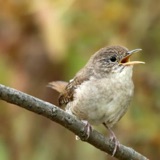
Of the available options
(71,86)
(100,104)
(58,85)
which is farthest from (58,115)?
(58,85)

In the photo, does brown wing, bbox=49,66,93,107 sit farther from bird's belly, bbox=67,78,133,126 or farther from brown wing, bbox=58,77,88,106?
bird's belly, bbox=67,78,133,126

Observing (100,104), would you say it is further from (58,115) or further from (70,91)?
(58,115)

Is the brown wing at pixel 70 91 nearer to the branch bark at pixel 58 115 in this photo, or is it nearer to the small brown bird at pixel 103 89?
the small brown bird at pixel 103 89

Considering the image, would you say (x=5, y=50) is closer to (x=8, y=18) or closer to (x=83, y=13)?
(x=8, y=18)

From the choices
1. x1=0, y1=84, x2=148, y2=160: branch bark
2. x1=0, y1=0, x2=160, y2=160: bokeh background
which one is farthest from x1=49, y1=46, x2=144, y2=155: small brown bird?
x1=0, y1=84, x2=148, y2=160: branch bark

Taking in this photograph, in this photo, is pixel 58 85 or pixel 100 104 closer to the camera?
pixel 100 104

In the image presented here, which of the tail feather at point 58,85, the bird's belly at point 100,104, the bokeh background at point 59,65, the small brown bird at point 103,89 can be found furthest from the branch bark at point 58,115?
the tail feather at point 58,85

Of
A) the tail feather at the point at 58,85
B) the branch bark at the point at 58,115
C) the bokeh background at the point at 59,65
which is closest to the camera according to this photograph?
the branch bark at the point at 58,115
